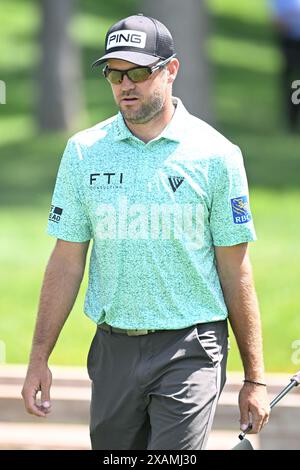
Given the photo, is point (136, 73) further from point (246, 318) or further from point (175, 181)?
point (246, 318)

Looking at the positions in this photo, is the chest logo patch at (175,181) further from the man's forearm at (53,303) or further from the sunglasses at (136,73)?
the man's forearm at (53,303)

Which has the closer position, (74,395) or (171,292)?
(171,292)

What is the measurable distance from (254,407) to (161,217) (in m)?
0.81

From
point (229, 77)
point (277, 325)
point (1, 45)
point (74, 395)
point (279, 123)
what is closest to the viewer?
point (74, 395)

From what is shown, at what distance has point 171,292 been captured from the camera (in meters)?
5.07

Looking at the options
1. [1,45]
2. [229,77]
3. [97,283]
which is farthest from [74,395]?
[1,45]

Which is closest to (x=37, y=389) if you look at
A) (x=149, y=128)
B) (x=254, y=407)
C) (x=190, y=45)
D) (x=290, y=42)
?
(x=254, y=407)

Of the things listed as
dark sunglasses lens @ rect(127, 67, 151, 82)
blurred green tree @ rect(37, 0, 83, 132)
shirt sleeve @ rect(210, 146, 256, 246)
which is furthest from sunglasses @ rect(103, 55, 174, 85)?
blurred green tree @ rect(37, 0, 83, 132)

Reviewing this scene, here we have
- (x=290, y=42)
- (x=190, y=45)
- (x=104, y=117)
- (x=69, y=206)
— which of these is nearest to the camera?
(x=69, y=206)

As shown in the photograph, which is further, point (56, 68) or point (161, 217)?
point (56, 68)

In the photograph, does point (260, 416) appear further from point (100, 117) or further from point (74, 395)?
point (100, 117)

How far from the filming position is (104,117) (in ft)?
70.5

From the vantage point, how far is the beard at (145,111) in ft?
16.9
